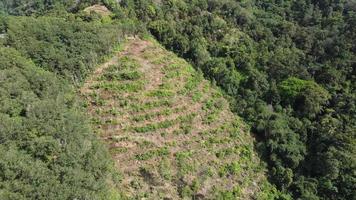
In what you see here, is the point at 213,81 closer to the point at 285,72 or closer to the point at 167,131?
the point at 285,72

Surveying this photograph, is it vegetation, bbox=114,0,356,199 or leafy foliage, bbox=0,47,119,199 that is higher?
leafy foliage, bbox=0,47,119,199

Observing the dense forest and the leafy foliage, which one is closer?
the leafy foliage

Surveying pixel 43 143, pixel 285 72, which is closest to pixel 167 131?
pixel 43 143

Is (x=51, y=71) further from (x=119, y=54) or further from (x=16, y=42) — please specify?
(x=119, y=54)

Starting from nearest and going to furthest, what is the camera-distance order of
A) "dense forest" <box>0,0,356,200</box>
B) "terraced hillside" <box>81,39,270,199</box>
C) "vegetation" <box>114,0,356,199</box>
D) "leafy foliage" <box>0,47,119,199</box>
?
1. "leafy foliage" <box>0,47,119,199</box>
2. "dense forest" <box>0,0,356,200</box>
3. "terraced hillside" <box>81,39,270,199</box>
4. "vegetation" <box>114,0,356,199</box>

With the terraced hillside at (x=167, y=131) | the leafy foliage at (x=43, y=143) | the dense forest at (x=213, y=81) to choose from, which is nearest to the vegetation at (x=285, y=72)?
the dense forest at (x=213, y=81)

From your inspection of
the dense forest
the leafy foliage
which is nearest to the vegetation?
the dense forest

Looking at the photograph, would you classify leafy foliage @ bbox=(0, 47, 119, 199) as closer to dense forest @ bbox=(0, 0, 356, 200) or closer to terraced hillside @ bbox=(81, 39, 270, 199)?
dense forest @ bbox=(0, 0, 356, 200)

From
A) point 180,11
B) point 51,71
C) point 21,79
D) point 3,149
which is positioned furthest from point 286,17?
point 3,149
